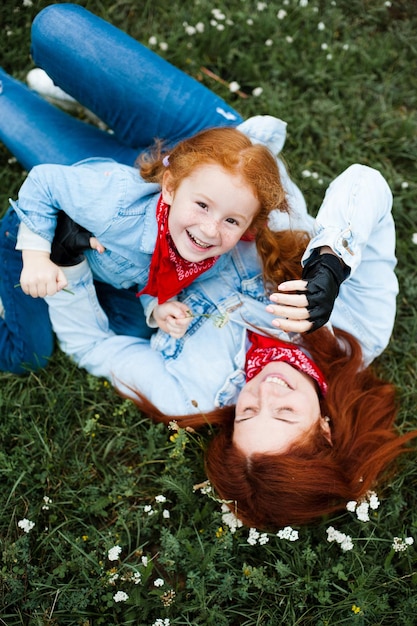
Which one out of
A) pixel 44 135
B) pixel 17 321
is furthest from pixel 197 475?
pixel 44 135

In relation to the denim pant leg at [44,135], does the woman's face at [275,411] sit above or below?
below

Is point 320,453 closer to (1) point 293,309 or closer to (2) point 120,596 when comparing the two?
(1) point 293,309

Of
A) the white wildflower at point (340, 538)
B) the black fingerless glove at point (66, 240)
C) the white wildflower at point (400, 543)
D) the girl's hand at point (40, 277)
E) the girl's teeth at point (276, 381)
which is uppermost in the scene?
the black fingerless glove at point (66, 240)

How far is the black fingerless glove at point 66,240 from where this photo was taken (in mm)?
2773

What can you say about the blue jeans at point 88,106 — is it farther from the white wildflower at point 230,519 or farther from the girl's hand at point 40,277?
the white wildflower at point 230,519

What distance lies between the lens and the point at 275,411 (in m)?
2.62

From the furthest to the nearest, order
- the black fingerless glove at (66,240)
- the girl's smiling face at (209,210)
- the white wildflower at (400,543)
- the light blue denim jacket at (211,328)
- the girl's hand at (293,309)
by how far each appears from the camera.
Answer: the light blue denim jacket at (211,328) → the black fingerless glove at (66,240) → the white wildflower at (400,543) → the girl's smiling face at (209,210) → the girl's hand at (293,309)

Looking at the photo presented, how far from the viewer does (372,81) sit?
4156mm

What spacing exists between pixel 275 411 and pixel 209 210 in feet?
2.98

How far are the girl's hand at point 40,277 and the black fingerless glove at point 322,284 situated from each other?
1.09 m

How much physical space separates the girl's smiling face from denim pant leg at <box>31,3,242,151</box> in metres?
0.83

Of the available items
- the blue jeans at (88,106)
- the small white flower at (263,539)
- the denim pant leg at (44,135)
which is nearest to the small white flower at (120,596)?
the small white flower at (263,539)

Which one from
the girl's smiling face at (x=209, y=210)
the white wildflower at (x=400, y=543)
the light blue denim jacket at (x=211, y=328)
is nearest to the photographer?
the girl's smiling face at (x=209, y=210)

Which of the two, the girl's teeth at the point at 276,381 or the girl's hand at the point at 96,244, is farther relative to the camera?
the girl's hand at the point at 96,244
